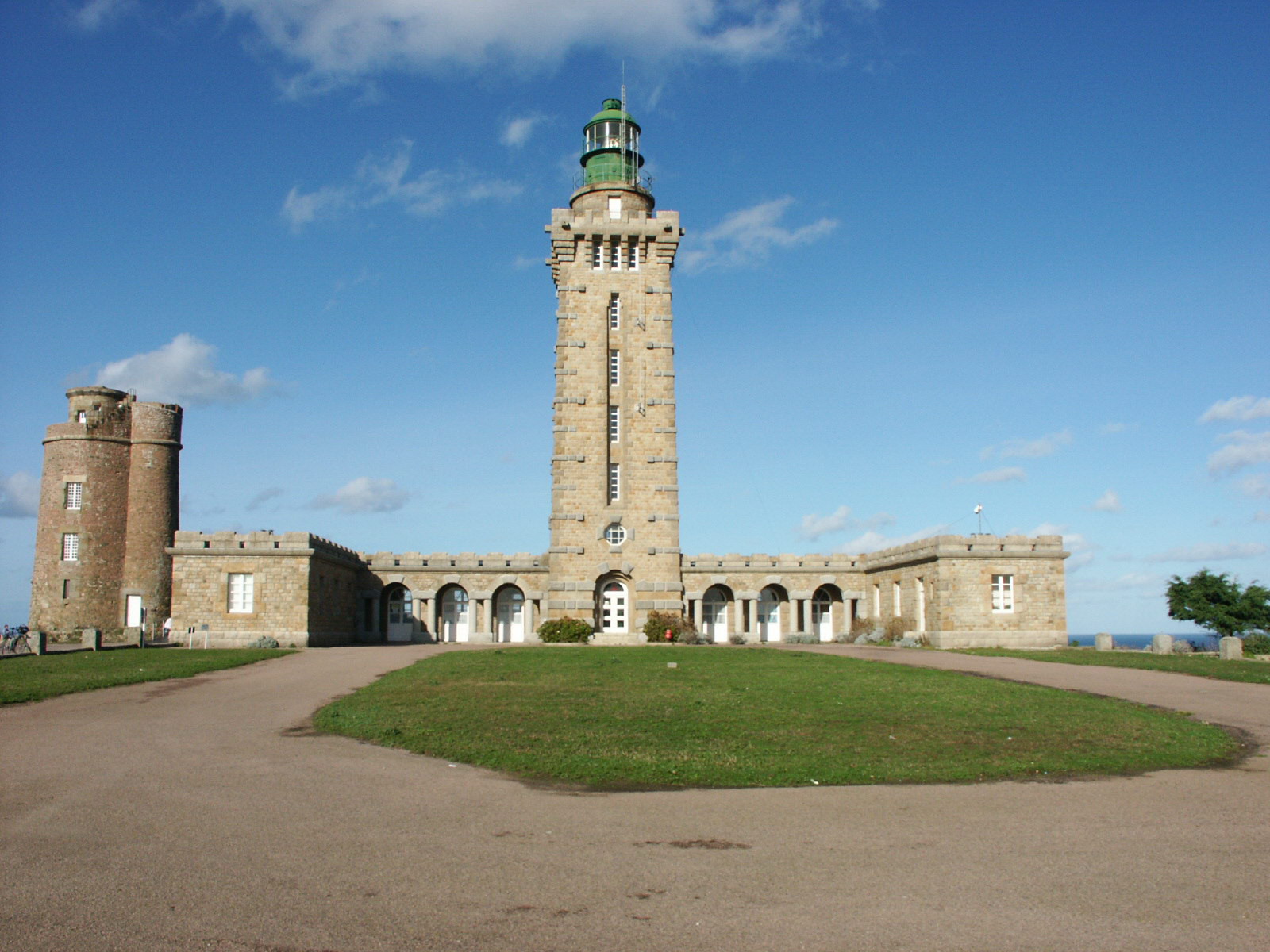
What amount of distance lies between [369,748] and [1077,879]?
7.84 metres

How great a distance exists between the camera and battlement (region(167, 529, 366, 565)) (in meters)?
33.8

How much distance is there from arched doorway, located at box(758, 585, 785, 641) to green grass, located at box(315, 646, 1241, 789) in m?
23.0

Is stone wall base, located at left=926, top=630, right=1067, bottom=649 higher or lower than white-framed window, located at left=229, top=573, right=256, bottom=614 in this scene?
lower

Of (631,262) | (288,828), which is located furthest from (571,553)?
(288,828)

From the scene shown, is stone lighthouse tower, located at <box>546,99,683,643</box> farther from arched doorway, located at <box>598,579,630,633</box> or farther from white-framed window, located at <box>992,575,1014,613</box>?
white-framed window, located at <box>992,575,1014,613</box>

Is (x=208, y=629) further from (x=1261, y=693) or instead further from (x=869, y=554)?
(x=1261, y=693)

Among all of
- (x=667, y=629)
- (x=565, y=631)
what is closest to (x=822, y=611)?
(x=667, y=629)

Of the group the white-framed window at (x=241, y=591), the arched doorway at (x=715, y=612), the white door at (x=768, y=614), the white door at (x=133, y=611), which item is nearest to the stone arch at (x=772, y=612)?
the white door at (x=768, y=614)

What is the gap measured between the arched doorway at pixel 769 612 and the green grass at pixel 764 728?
907 inches

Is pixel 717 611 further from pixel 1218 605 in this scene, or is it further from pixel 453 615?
pixel 1218 605

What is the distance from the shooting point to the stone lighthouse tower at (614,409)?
3747 centimetres

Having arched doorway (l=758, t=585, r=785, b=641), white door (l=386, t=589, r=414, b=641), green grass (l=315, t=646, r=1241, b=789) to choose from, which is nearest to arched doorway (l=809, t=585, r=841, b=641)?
arched doorway (l=758, t=585, r=785, b=641)

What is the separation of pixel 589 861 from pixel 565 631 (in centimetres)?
2935

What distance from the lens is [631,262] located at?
39.6m
